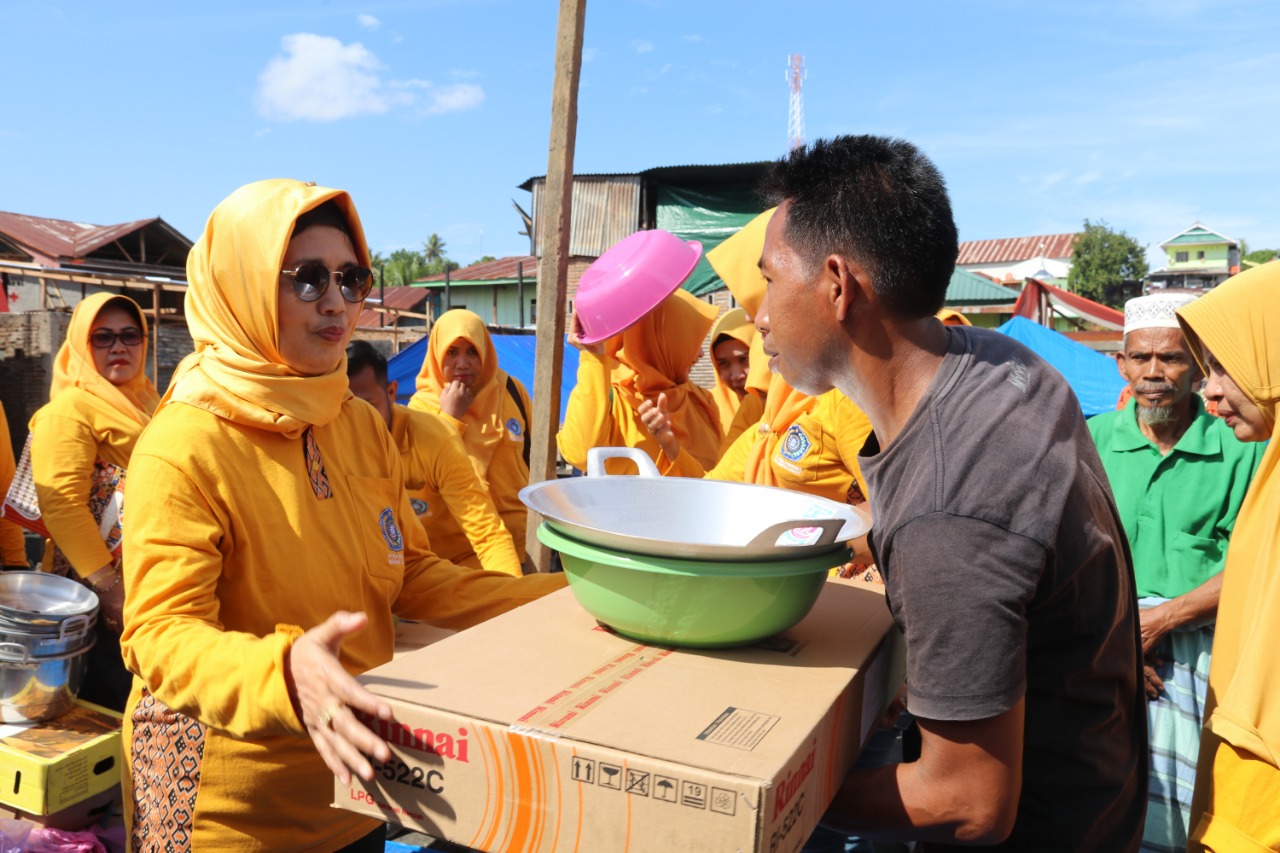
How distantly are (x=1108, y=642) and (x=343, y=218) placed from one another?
1703 millimetres

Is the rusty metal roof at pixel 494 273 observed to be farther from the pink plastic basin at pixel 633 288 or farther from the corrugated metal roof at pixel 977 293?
the pink plastic basin at pixel 633 288

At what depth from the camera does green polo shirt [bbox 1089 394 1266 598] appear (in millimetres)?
2883

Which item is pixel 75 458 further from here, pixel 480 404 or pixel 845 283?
pixel 845 283

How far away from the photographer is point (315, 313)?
1.76m

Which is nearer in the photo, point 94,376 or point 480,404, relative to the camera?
point 94,376

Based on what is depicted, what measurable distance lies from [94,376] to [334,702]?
11.6ft

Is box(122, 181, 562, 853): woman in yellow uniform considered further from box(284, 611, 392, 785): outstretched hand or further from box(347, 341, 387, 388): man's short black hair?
box(347, 341, 387, 388): man's short black hair

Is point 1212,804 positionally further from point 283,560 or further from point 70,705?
point 70,705

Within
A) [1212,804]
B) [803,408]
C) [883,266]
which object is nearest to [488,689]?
[883,266]

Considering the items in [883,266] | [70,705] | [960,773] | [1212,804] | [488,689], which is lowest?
[70,705]

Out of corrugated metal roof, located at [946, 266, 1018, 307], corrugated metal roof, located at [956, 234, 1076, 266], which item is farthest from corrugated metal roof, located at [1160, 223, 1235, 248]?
corrugated metal roof, located at [946, 266, 1018, 307]

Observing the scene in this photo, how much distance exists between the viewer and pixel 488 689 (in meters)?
1.11

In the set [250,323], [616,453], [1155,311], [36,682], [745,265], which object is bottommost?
[36,682]

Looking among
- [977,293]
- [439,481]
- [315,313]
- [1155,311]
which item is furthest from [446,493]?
[977,293]
